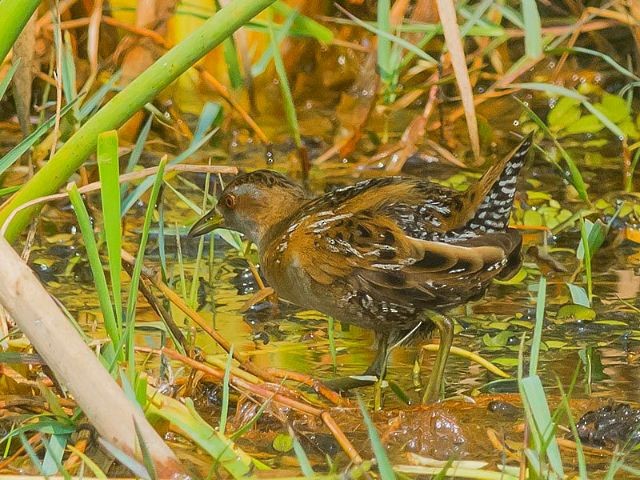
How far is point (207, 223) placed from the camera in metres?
4.13

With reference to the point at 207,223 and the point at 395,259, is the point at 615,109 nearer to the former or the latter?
the point at 207,223

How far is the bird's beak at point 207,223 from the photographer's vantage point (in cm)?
412

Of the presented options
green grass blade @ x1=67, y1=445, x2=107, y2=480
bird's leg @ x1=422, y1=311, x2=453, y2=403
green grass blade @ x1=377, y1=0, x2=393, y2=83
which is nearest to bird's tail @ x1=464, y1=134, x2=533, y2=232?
bird's leg @ x1=422, y1=311, x2=453, y2=403

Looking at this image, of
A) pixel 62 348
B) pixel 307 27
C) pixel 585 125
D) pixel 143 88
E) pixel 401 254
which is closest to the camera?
pixel 62 348

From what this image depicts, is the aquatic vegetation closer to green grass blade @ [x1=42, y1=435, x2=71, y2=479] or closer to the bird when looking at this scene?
green grass blade @ [x1=42, y1=435, x2=71, y2=479]

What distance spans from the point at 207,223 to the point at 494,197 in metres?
1.18

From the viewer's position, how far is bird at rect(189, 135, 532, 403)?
327 cm

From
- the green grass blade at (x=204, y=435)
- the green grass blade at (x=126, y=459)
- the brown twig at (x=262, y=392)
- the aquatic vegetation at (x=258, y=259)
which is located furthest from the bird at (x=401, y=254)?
the green grass blade at (x=126, y=459)

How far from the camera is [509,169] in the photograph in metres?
3.26

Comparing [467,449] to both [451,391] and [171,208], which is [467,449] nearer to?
[451,391]

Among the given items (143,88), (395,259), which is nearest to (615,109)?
(395,259)

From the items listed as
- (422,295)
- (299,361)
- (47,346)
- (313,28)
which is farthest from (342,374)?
(47,346)

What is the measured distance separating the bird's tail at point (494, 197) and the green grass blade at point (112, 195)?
116 cm

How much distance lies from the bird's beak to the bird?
49cm
